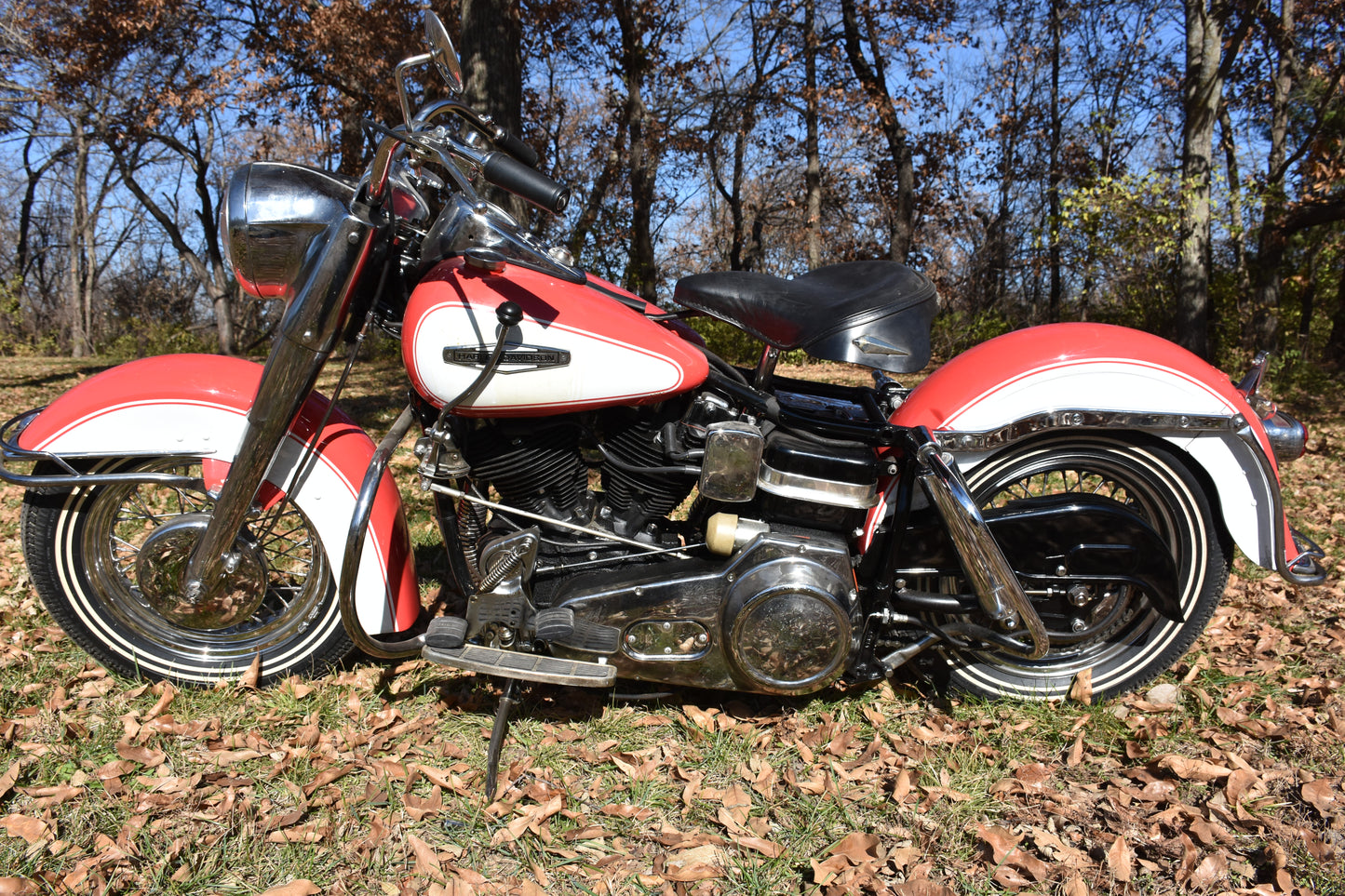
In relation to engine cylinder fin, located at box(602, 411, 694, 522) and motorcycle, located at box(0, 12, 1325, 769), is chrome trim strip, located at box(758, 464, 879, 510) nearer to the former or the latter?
motorcycle, located at box(0, 12, 1325, 769)

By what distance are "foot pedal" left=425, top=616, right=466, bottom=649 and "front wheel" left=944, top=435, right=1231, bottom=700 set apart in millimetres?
1551

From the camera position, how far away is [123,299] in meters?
25.7

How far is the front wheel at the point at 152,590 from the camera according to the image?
243cm

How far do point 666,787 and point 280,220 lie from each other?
1.91m

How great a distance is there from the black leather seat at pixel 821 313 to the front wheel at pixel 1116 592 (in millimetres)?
512

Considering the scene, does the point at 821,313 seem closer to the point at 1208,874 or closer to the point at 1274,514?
the point at 1274,514

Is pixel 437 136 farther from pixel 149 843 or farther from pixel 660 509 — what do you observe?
pixel 149 843

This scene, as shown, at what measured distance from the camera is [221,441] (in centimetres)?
239

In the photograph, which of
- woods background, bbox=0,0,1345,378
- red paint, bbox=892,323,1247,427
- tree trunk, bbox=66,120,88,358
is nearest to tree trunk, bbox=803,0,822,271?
woods background, bbox=0,0,1345,378

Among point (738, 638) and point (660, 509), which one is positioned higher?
point (660, 509)

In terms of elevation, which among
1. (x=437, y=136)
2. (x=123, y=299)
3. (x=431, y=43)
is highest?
(x=123, y=299)

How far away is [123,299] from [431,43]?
29.7 m

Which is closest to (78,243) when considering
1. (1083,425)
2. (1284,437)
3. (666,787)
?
(666,787)

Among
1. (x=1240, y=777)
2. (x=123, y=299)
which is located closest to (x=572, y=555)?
(x=1240, y=777)
